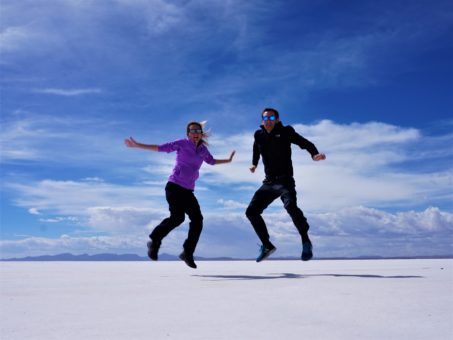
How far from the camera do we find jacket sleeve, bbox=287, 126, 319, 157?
7.38 metres

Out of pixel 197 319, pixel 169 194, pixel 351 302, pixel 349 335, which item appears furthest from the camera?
pixel 169 194

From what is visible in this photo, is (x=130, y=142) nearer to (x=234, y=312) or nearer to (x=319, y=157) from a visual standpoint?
(x=319, y=157)

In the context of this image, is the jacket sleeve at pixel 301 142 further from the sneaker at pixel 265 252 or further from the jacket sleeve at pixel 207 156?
the sneaker at pixel 265 252

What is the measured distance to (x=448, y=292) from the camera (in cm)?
357

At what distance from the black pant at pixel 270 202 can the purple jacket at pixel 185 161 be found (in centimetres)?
116

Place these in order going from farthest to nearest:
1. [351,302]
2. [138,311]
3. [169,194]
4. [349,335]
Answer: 1. [169,194]
2. [351,302]
3. [138,311]
4. [349,335]

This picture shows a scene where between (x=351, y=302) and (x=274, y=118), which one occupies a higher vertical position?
(x=274, y=118)

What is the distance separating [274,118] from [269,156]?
68 centimetres

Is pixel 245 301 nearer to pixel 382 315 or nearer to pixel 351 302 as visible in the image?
pixel 351 302

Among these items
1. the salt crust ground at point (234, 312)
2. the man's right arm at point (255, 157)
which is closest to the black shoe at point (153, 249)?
the man's right arm at point (255, 157)

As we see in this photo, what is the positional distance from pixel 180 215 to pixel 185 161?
0.92 m

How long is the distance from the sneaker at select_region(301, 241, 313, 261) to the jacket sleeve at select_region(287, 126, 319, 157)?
1.53 m

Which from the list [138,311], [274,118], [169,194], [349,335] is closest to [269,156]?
[274,118]

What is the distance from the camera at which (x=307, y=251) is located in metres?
6.77
